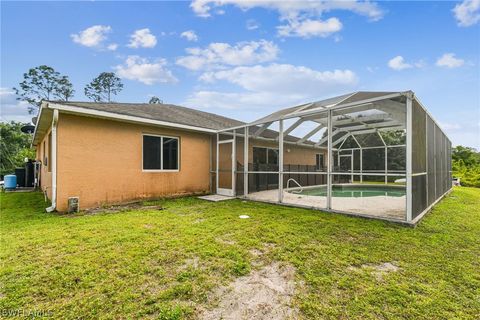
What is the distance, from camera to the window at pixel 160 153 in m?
7.66

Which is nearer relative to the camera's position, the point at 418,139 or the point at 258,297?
the point at 258,297

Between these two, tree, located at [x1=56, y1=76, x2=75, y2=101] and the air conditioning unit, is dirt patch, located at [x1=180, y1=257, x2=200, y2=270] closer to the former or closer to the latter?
the air conditioning unit

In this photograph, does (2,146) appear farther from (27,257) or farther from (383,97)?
(383,97)

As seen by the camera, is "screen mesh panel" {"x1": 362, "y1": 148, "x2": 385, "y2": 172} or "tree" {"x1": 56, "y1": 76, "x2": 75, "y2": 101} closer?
"screen mesh panel" {"x1": 362, "y1": 148, "x2": 385, "y2": 172}

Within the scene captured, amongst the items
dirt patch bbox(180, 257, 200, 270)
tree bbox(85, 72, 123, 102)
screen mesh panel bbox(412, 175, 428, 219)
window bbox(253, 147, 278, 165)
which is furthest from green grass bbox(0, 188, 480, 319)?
tree bbox(85, 72, 123, 102)

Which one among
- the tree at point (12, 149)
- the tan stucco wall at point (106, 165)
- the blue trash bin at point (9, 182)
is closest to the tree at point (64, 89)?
the tree at point (12, 149)

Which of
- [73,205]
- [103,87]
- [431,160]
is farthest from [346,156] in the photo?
[103,87]

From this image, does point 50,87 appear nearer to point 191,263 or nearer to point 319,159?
point 319,159

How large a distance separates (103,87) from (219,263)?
31.8 metres

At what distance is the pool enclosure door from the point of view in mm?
9016

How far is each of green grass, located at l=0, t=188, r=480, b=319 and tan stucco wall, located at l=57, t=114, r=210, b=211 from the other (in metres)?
1.26

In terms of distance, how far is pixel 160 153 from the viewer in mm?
7996

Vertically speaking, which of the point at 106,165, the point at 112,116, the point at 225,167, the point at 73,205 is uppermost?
the point at 112,116

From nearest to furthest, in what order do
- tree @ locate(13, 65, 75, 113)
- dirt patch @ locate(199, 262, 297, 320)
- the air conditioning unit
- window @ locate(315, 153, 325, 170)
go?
dirt patch @ locate(199, 262, 297, 320)
the air conditioning unit
window @ locate(315, 153, 325, 170)
tree @ locate(13, 65, 75, 113)
